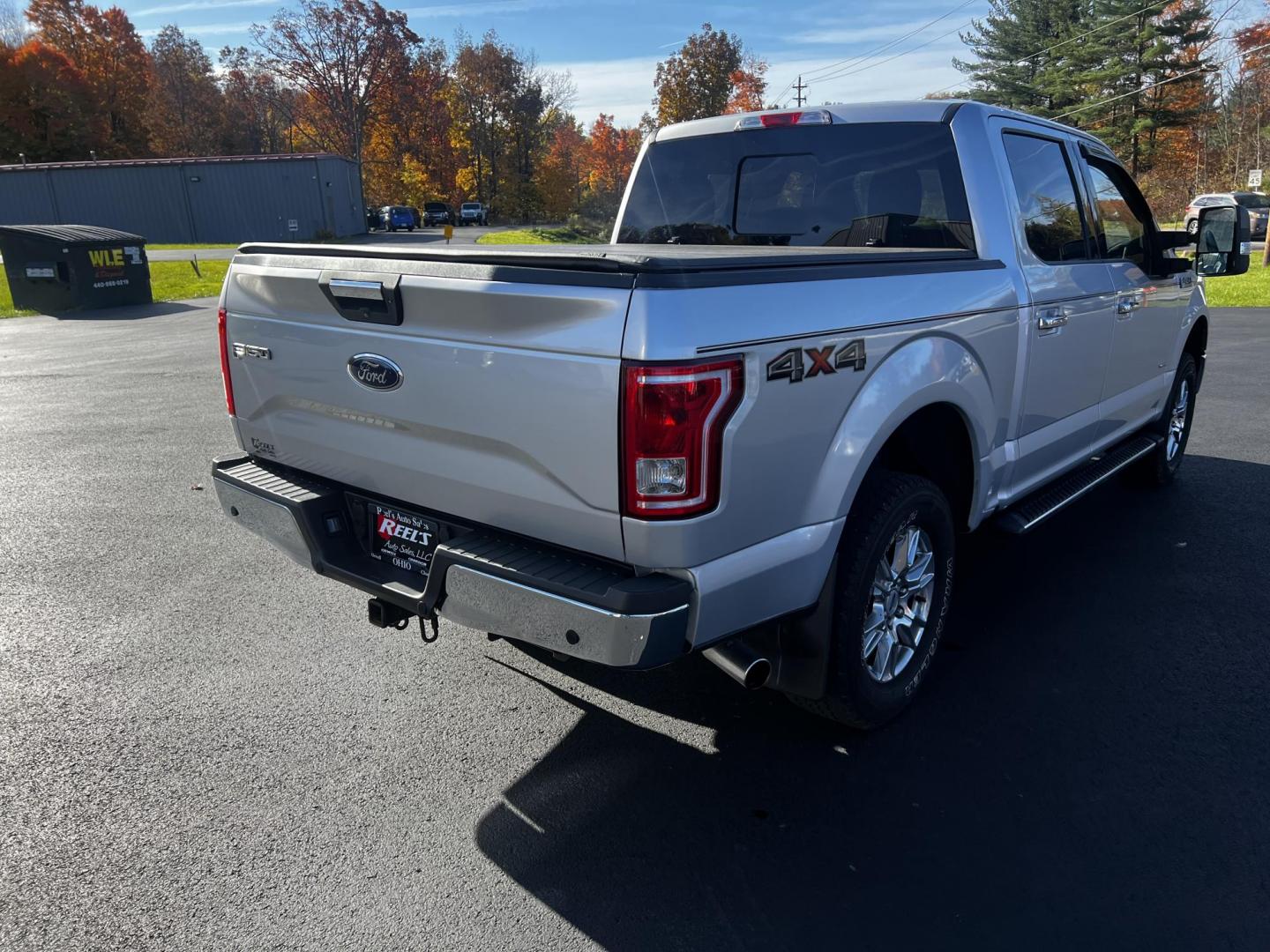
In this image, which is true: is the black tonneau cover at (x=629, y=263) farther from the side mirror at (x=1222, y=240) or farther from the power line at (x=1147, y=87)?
the power line at (x=1147, y=87)

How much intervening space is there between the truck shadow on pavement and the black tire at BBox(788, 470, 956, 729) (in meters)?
0.17

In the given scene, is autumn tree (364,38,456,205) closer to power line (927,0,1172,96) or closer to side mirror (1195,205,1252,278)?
power line (927,0,1172,96)

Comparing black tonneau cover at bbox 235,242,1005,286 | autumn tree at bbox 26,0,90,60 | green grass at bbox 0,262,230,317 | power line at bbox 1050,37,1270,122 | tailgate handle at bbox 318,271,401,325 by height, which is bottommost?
green grass at bbox 0,262,230,317

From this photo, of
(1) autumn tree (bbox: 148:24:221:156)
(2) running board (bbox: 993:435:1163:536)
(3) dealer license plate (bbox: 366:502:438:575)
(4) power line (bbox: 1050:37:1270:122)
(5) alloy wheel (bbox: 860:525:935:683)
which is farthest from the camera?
(1) autumn tree (bbox: 148:24:221:156)

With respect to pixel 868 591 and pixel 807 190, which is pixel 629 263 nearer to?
pixel 868 591

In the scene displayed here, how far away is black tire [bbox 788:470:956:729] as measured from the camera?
2.96 metres

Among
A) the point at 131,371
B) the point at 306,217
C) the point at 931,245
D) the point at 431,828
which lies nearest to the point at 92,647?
the point at 431,828

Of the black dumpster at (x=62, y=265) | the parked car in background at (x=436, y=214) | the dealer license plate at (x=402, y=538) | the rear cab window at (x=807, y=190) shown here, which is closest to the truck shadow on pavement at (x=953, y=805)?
the dealer license plate at (x=402, y=538)

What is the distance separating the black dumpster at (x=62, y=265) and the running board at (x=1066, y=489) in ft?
57.9

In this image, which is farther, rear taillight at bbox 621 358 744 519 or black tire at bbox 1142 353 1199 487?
black tire at bbox 1142 353 1199 487

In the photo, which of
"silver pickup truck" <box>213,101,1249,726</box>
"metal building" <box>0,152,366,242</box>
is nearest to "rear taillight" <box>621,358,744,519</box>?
"silver pickup truck" <box>213,101,1249,726</box>

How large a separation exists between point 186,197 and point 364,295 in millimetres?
51089

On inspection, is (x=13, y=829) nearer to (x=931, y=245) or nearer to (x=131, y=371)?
(x=931, y=245)

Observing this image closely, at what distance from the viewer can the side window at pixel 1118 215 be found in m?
4.79
